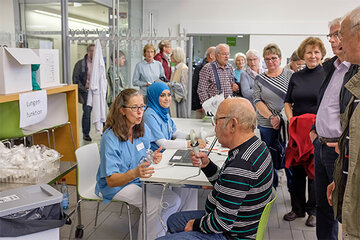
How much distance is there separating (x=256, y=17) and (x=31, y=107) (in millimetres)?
7212

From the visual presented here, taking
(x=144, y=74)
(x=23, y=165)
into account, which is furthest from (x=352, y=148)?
(x=144, y=74)

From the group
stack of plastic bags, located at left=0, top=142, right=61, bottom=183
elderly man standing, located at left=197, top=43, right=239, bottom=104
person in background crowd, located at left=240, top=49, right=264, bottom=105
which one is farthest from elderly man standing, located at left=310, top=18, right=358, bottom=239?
person in background crowd, located at left=240, top=49, right=264, bottom=105

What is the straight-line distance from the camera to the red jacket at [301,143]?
2836mm

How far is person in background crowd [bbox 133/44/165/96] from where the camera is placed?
4922 mm

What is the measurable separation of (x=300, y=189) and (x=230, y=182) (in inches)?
74.0

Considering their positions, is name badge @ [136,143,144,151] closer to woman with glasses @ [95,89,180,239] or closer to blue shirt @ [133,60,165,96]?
woman with glasses @ [95,89,180,239]

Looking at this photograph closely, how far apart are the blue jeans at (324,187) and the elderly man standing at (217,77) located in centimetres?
223

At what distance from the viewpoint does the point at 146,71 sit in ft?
16.3

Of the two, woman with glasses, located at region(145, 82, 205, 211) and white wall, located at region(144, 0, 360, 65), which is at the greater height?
white wall, located at region(144, 0, 360, 65)

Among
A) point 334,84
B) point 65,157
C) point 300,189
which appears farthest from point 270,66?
point 65,157

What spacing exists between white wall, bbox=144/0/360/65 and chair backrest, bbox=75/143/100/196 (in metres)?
6.54

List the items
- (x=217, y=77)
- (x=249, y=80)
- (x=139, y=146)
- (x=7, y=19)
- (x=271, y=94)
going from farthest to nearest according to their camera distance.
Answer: (x=7, y=19)
(x=249, y=80)
(x=217, y=77)
(x=271, y=94)
(x=139, y=146)

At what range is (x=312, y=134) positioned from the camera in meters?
2.27

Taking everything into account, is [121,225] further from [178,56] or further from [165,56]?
[165,56]
